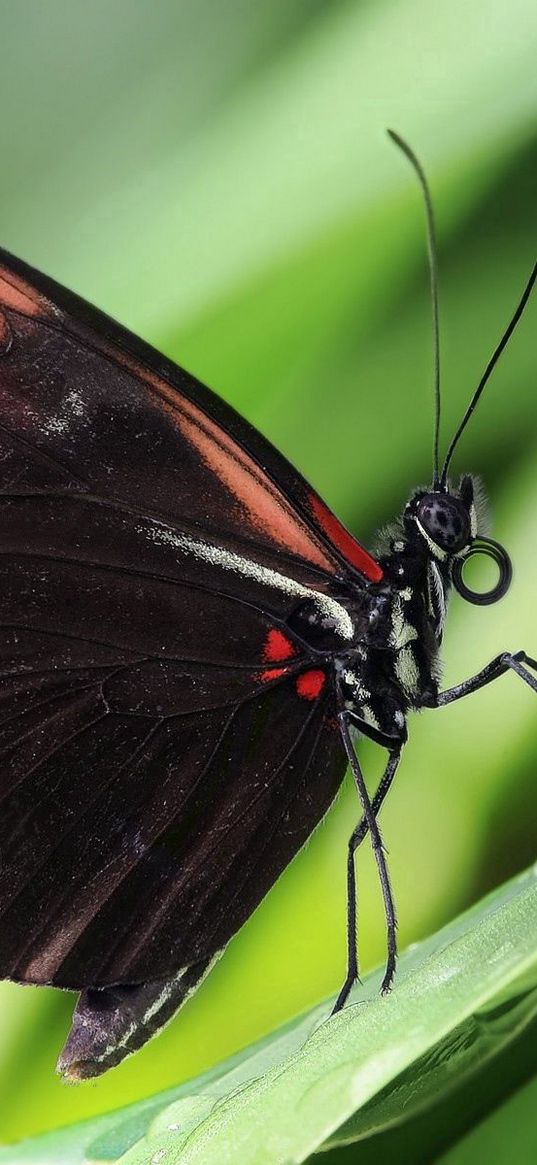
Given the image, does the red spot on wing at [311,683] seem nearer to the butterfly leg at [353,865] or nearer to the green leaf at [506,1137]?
the butterfly leg at [353,865]

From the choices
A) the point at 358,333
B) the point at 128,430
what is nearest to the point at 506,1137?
the point at 128,430

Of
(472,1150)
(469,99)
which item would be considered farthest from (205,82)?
(472,1150)

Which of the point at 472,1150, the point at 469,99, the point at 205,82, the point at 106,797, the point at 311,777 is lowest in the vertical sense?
the point at 106,797

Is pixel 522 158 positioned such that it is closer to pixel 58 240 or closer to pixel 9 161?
pixel 58 240

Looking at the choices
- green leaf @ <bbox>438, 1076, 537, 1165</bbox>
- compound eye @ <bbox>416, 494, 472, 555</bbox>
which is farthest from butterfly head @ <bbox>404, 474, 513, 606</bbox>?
green leaf @ <bbox>438, 1076, 537, 1165</bbox>

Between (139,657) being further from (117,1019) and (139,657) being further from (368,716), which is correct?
(117,1019)

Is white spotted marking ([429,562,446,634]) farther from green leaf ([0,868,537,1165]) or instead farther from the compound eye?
green leaf ([0,868,537,1165])
